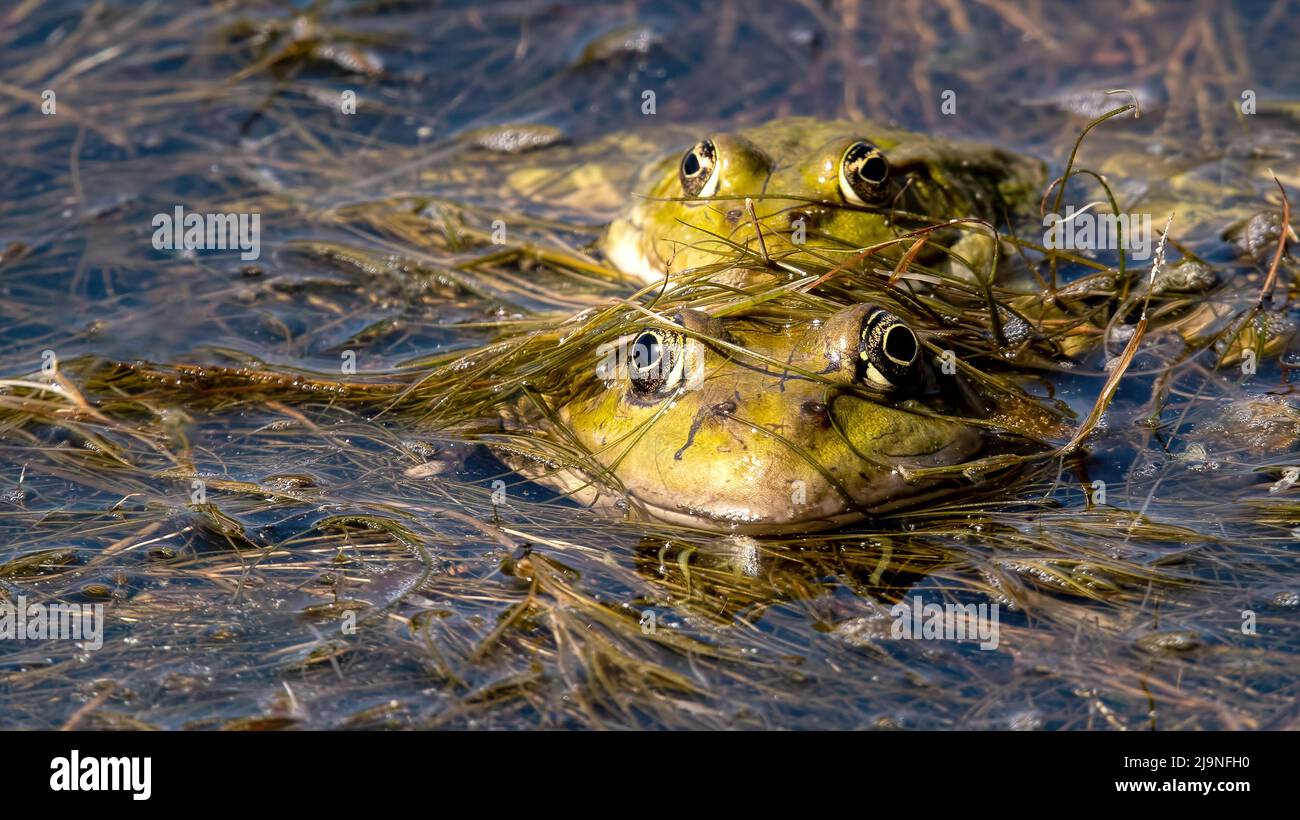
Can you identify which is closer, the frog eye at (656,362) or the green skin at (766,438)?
the green skin at (766,438)

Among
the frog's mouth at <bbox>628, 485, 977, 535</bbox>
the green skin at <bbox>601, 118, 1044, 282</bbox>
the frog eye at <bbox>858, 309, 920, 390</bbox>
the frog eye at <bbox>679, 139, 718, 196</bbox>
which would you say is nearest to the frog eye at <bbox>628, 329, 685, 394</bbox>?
the frog's mouth at <bbox>628, 485, 977, 535</bbox>

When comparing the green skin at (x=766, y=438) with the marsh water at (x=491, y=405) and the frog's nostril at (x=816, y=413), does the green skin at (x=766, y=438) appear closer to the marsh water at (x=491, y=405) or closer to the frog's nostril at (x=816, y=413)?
the frog's nostril at (x=816, y=413)

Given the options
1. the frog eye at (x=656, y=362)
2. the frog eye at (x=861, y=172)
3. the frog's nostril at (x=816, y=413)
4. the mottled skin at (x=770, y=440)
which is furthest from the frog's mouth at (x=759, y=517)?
the frog eye at (x=861, y=172)

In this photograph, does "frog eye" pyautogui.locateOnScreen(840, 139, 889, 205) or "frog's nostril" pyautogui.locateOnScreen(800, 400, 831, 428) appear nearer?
"frog's nostril" pyautogui.locateOnScreen(800, 400, 831, 428)

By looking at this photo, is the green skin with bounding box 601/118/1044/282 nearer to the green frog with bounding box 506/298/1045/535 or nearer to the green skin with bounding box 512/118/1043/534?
the green skin with bounding box 512/118/1043/534

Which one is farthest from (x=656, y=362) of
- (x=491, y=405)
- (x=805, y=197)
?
(x=805, y=197)

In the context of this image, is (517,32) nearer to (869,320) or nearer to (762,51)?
(762,51)
